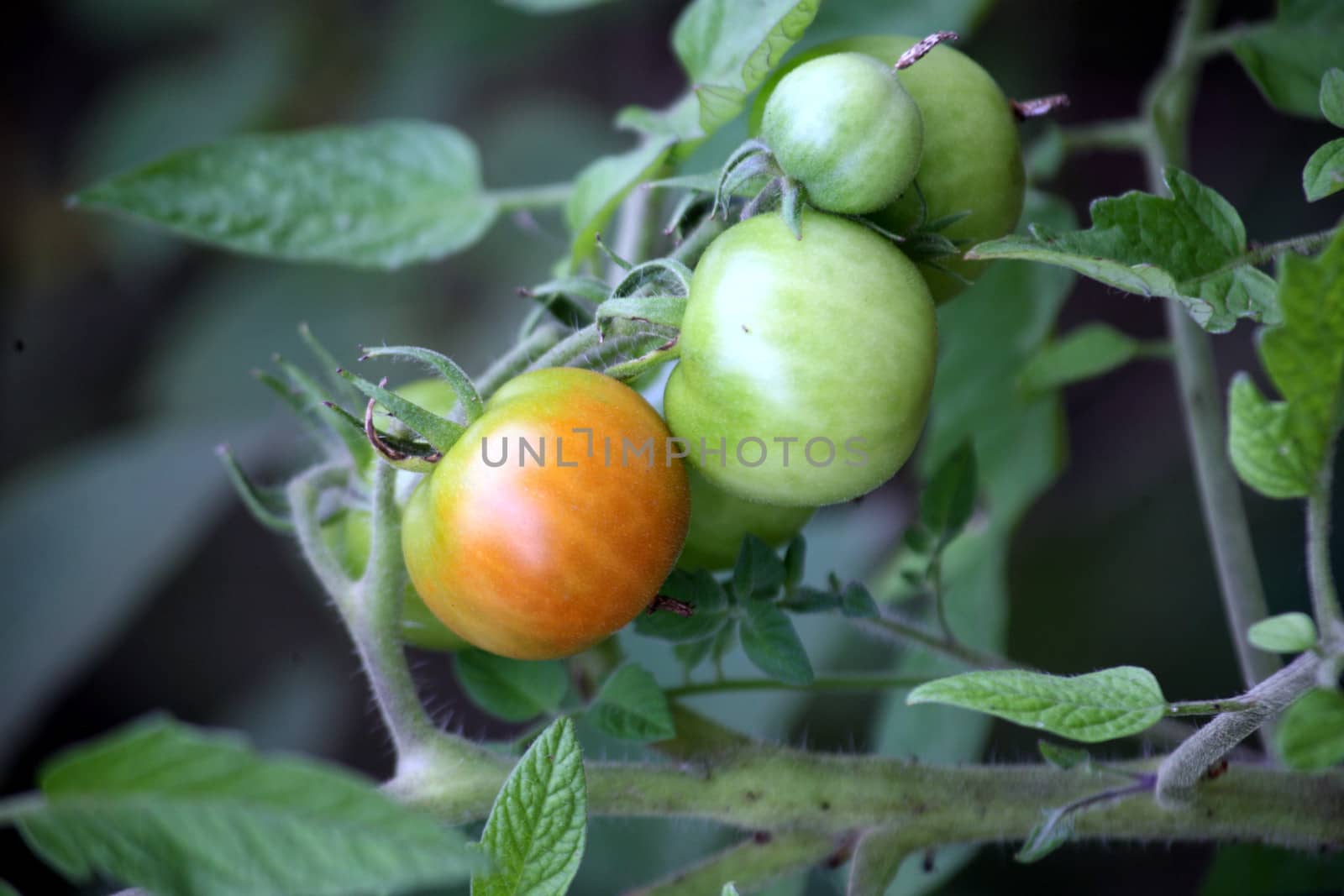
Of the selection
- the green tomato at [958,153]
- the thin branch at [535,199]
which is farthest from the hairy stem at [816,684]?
the thin branch at [535,199]

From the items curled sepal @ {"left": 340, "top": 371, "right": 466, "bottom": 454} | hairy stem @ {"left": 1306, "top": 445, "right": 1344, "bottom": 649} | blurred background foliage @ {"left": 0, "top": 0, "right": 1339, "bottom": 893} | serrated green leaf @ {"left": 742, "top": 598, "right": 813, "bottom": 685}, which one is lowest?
blurred background foliage @ {"left": 0, "top": 0, "right": 1339, "bottom": 893}

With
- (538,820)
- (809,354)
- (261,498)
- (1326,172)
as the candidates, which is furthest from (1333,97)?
(261,498)

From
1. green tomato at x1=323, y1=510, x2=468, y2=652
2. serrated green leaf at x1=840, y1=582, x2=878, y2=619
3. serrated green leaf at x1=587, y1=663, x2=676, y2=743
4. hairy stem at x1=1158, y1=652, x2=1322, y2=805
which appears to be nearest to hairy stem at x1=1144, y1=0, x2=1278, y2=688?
hairy stem at x1=1158, y1=652, x2=1322, y2=805

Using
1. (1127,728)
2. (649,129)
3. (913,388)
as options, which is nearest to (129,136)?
(649,129)

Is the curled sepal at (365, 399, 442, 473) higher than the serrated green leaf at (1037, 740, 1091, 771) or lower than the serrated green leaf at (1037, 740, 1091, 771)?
higher

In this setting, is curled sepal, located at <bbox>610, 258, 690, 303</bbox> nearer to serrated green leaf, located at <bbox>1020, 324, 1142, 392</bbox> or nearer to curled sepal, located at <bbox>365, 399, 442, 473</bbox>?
curled sepal, located at <bbox>365, 399, 442, 473</bbox>

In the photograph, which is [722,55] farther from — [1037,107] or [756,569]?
[756,569]
